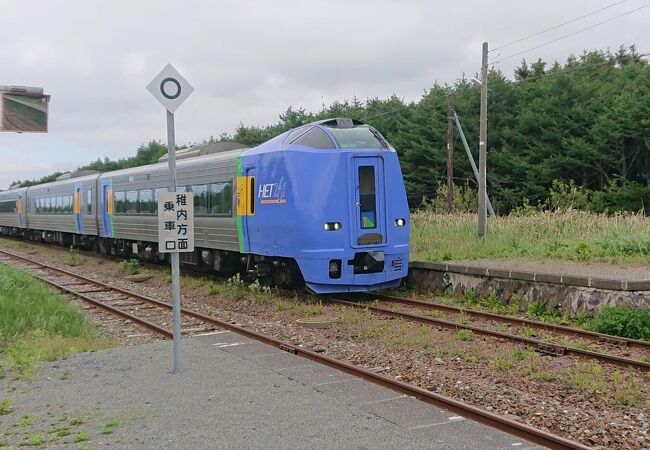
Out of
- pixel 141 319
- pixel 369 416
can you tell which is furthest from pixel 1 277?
pixel 369 416

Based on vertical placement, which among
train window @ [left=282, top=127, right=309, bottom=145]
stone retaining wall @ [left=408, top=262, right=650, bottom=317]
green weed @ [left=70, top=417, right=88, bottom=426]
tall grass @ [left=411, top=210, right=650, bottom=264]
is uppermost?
train window @ [left=282, top=127, right=309, bottom=145]

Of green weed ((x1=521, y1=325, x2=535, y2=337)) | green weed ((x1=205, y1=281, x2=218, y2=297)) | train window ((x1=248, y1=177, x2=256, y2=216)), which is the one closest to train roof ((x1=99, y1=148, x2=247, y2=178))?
train window ((x1=248, y1=177, x2=256, y2=216))

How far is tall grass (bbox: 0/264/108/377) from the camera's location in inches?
337

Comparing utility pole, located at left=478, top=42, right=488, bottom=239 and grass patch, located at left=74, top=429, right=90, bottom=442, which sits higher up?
utility pole, located at left=478, top=42, right=488, bottom=239

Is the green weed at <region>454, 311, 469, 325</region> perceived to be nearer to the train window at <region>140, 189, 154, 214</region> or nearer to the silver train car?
the silver train car

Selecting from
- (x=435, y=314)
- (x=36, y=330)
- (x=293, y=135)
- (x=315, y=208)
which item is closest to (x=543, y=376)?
(x=435, y=314)

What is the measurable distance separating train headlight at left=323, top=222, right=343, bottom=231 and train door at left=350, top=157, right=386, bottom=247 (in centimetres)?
26

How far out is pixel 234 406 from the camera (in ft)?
20.0

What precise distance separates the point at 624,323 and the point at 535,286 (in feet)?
7.99

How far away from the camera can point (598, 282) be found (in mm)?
10516

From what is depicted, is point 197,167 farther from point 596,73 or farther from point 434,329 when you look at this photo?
point 596,73

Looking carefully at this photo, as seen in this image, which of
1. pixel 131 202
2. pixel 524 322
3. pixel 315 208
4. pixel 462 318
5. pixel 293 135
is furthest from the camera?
pixel 131 202

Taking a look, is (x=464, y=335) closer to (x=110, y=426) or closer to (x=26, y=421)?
(x=110, y=426)

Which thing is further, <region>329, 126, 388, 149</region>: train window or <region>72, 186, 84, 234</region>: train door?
<region>72, 186, 84, 234</region>: train door
